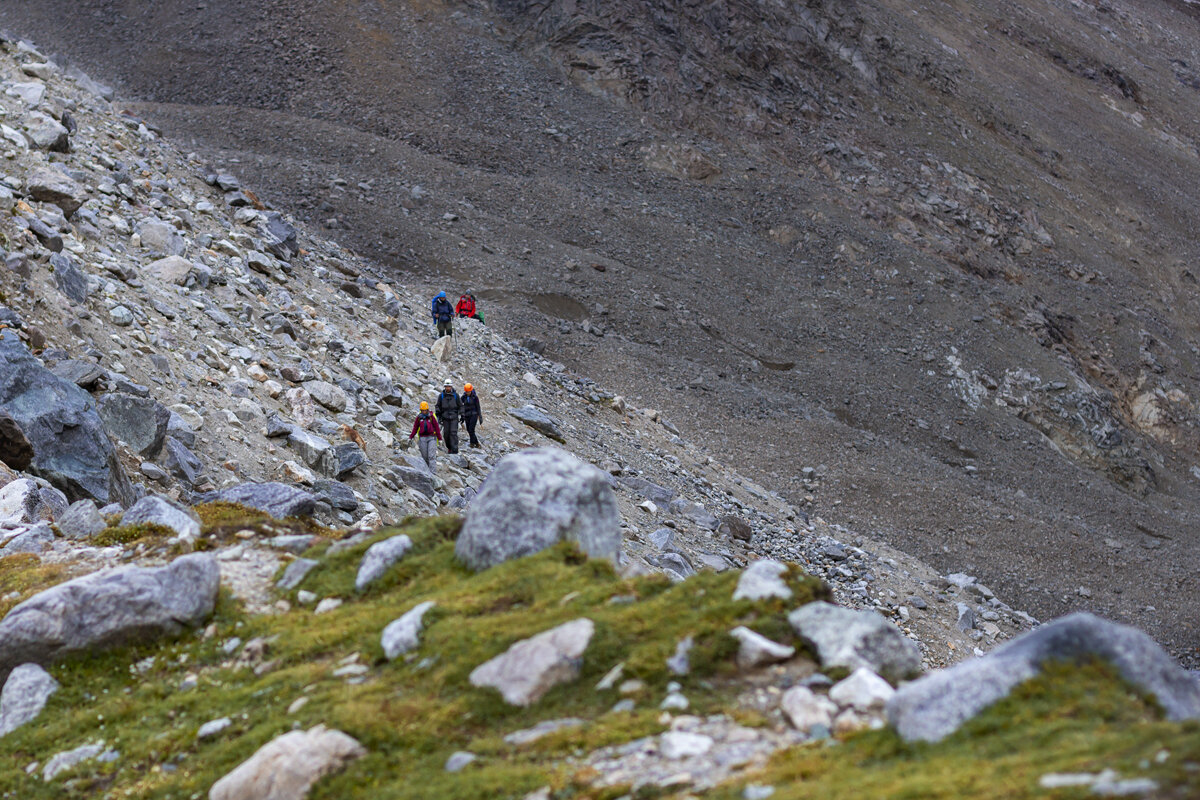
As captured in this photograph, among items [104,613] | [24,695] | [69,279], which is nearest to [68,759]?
[24,695]

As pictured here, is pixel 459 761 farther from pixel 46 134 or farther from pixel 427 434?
pixel 46 134

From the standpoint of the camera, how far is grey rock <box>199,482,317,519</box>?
13805mm

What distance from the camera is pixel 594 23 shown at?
6341 cm

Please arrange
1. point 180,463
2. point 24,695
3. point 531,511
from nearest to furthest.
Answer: point 24,695 < point 531,511 < point 180,463

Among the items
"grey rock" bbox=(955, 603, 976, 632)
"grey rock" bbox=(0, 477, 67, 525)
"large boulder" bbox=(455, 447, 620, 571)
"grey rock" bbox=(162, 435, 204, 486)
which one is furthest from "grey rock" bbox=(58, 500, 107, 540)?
"grey rock" bbox=(955, 603, 976, 632)

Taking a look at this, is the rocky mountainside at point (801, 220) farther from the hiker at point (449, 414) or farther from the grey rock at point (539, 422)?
the hiker at point (449, 414)

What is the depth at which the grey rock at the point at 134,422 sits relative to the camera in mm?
15164

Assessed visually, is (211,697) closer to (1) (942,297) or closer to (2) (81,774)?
(2) (81,774)

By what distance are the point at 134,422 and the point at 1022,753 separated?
14.3 meters

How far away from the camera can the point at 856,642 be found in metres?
7.20

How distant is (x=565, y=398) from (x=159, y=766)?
24474 mm

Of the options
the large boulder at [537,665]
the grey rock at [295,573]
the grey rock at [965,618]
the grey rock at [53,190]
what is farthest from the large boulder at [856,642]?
the grey rock at [53,190]

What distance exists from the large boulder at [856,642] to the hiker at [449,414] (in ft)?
50.4

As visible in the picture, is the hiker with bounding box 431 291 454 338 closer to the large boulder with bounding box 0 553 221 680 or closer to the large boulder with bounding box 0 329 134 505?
the large boulder with bounding box 0 329 134 505
